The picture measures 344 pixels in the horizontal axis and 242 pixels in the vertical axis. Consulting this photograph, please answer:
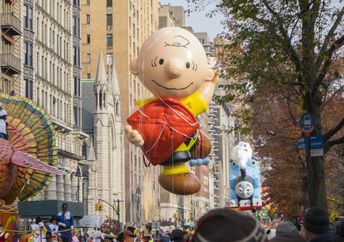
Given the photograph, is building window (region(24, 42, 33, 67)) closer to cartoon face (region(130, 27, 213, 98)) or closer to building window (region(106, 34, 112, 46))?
cartoon face (region(130, 27, 213, 98))

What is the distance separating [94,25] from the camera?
326 feet

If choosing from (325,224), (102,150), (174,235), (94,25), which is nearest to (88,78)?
(94,25)

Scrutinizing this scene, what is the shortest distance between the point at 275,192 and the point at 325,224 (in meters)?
44.3

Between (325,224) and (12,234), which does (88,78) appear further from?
(325,224)

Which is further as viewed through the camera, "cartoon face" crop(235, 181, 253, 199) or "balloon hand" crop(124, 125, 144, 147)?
"cartoon face" crop(235, 181, 253, 199)

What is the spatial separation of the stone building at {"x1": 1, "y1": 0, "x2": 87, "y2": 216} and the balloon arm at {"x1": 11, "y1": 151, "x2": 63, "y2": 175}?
30594 mm

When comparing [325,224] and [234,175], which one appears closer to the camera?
[325,224]

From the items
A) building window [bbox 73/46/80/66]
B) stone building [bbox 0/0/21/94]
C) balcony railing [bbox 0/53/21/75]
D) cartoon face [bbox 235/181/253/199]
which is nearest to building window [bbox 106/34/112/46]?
building window [bbox 73/46/80/66]

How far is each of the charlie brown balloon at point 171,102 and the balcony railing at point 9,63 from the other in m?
35.3

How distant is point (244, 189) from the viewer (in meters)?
37.9

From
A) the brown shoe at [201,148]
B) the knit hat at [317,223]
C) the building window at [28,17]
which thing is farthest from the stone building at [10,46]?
the knit hat at [317,223]

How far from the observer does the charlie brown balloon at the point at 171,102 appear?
14.4 metres

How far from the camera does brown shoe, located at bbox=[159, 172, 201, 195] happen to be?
1493cm

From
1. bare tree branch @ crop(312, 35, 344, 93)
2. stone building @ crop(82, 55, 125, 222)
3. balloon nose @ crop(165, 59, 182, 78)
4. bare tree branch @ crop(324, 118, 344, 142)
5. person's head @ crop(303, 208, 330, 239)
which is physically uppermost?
stone building @ crop(82, 55, 125, 222)
